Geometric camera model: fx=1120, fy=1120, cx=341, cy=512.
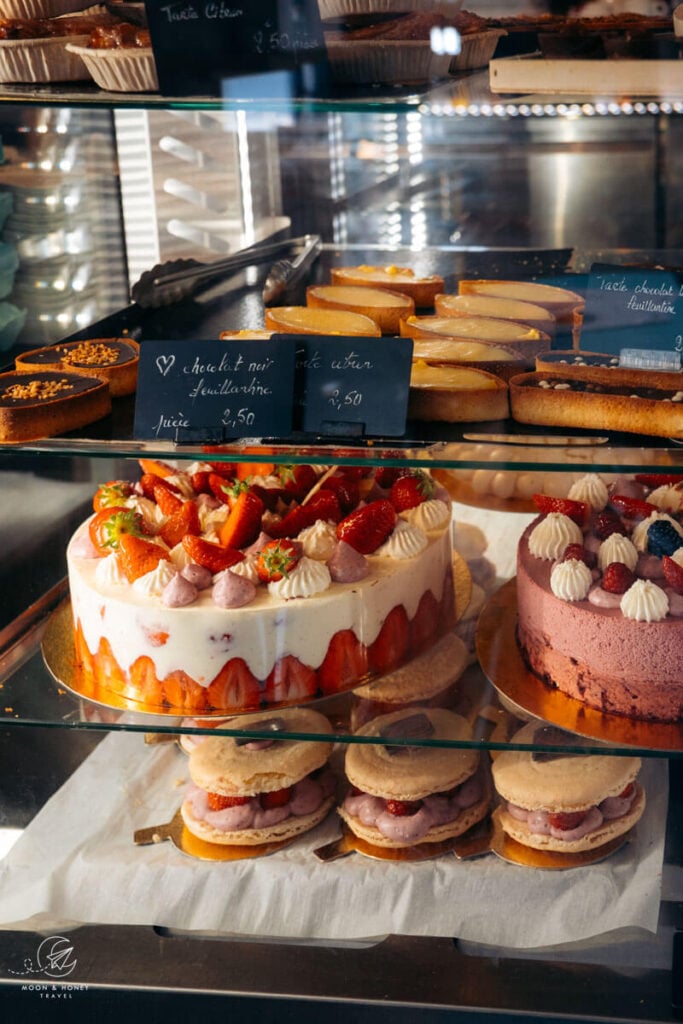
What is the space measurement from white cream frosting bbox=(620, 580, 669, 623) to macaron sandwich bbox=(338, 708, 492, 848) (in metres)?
0.43

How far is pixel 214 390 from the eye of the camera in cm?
150

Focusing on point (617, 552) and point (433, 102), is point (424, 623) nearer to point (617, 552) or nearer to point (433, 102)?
point (617, 552)

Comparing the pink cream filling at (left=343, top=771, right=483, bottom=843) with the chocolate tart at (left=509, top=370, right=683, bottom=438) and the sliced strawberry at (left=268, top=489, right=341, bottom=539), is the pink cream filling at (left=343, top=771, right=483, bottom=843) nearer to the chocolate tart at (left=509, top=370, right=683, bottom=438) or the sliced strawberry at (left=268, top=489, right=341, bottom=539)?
the sliced strawberry at (left=268, top=489, right=341, bottom=539)

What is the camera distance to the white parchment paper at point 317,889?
1808 mm

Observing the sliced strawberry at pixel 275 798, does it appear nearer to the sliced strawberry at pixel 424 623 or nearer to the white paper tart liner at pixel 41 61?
the sliced strawberry at pixel 424 623

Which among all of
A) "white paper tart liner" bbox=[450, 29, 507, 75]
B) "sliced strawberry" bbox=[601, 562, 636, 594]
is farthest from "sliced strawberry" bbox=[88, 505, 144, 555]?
"white paper tart liner" bbox=[450, 29, 507, 75]

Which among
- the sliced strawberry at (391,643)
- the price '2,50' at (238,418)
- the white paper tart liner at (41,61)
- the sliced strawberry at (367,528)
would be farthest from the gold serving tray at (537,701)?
the white paper tart liner at (41,61)

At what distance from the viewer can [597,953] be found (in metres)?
1.76

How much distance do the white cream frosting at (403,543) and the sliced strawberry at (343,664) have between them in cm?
15

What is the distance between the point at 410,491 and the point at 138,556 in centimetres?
47

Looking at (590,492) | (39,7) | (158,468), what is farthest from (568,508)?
(39,7)

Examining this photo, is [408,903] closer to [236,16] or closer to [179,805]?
[179,805]

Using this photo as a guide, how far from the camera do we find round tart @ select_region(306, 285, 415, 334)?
185 cm

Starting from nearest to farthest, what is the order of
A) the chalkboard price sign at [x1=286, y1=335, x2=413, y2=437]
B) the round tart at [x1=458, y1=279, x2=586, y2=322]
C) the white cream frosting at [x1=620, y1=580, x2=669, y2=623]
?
the chalkboard price sign at [x1=286, y1=335, x2=413, y2=437]
the white cream frosting at [x1=620, y1=580, x2=669, y2=623]
the round tart at [x1=458, y1=279, x2=586, y2=322]
